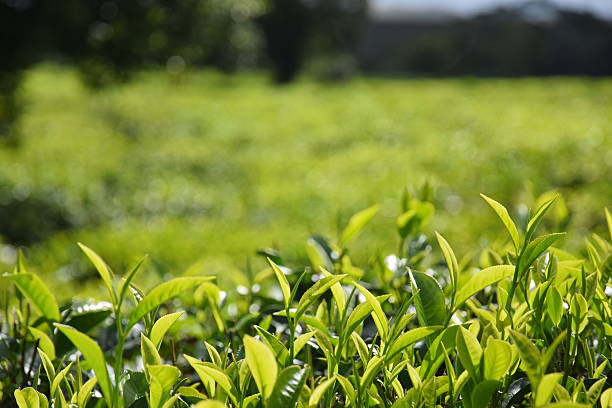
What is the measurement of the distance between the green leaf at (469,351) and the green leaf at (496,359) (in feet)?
0.05

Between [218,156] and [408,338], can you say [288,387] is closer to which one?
[408,338]

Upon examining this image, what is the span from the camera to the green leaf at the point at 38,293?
2.64 ft

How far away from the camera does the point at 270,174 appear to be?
7.63 meters

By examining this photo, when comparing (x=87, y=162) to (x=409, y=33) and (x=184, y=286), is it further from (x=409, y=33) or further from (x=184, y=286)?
(x=409, y=33)

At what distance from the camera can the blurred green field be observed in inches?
187

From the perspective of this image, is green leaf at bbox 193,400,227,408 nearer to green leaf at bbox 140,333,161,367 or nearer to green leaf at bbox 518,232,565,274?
green leaf at bbox 140,333,161,367

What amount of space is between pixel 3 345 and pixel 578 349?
843mm

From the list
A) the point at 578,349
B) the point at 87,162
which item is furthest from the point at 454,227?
the point at 87,162

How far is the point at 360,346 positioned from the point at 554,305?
0.26m

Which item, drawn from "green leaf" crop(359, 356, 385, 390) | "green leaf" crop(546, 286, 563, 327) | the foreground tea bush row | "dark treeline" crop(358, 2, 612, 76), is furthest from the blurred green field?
"dark treeline" crop(358, 2, 612, 76)

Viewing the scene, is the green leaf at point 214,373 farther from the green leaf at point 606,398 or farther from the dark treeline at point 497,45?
the dark treeline at point 497,45

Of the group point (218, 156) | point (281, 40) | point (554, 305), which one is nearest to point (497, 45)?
point (281, 40)

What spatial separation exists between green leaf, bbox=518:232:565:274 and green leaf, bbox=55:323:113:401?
491 mm

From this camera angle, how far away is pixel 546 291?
2.49ft
